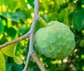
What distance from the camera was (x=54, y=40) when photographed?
1.07 meters

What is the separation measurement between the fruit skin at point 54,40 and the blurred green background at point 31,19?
22.2 inches

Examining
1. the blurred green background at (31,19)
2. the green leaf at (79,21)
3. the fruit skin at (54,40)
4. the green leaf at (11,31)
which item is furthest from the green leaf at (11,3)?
the fruit skin at (54,40)

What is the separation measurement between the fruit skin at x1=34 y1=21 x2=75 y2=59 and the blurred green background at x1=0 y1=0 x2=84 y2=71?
22.2 inches

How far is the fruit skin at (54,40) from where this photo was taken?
1.07 m

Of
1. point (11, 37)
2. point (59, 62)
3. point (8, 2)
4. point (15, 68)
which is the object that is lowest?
point (59, 62)

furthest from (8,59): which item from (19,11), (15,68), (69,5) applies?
(69,5)

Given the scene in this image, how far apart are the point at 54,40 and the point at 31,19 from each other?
1312 mm

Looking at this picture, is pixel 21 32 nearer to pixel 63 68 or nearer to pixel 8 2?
pixel 8 2

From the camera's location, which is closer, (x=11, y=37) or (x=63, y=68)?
(x=11, y=37)

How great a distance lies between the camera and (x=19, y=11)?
2.13 metres

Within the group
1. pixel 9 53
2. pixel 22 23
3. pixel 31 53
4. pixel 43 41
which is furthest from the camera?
pixel 22 23

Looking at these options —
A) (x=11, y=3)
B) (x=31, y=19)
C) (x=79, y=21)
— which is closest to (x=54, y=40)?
(x=11, y=3)

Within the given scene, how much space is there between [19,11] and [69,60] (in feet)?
3.15

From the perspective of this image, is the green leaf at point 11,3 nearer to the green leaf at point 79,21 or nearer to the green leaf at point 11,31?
the green leaf at point 11,31
